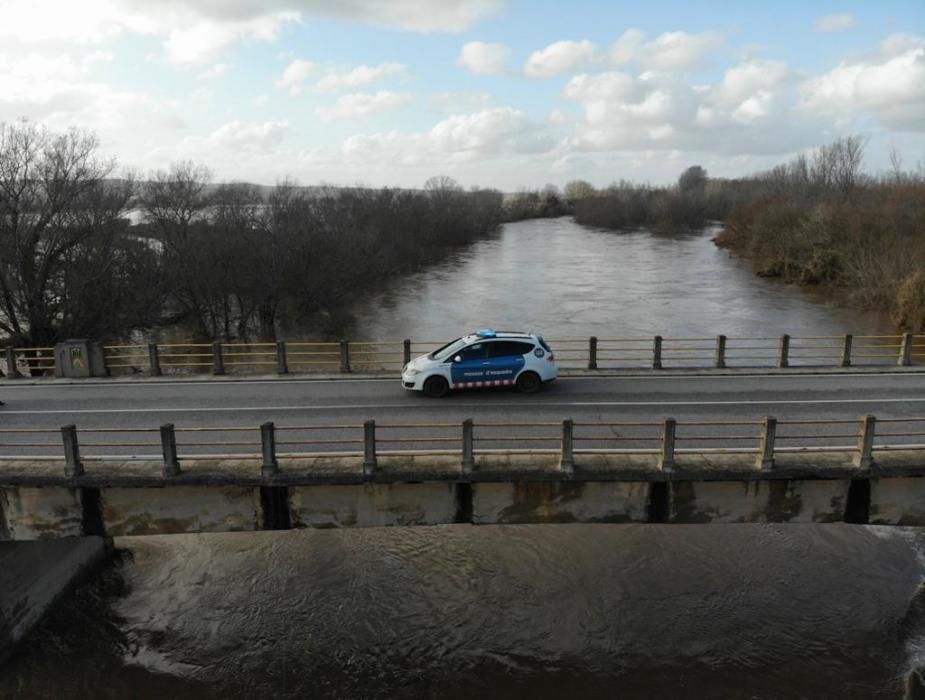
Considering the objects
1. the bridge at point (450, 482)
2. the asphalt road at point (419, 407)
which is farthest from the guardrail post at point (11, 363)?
the bridge at point (450, 482)

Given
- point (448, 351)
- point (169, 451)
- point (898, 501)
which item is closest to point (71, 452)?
point (169, 451)

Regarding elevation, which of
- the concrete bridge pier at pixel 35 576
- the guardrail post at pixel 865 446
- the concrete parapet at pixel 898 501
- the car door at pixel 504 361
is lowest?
the concrete bridge pier at pixel 35 576

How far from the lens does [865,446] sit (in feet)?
40.2

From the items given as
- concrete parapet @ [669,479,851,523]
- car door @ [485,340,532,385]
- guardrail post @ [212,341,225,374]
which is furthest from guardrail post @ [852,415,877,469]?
guardrail post @ [212,341,225,374]

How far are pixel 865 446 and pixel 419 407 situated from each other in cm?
910

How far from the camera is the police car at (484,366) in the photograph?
17.5 m

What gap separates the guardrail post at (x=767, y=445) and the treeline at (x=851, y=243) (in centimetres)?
3395

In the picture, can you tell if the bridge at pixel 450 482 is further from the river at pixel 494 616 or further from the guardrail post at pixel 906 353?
the guardrail post at pixel 906 353

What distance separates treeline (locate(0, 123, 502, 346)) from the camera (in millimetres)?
32344

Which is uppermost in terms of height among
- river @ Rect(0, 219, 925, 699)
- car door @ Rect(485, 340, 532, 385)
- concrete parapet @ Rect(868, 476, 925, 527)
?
car door @ Rect(485, 340, 532, 385)

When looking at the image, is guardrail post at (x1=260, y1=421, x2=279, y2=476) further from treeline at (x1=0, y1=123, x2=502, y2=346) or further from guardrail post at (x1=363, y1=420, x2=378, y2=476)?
treeline at (x1=0, y1=123, x2=502, y2=346)

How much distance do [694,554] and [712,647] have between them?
3281 mm

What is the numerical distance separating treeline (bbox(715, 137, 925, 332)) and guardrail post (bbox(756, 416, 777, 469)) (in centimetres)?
3395

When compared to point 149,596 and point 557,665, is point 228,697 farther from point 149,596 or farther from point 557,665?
point 557,665
